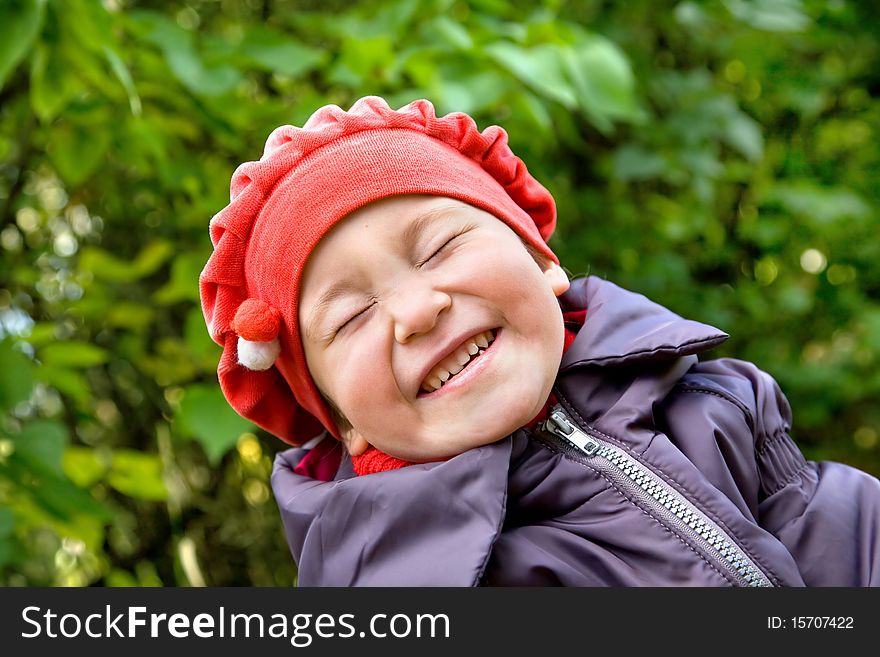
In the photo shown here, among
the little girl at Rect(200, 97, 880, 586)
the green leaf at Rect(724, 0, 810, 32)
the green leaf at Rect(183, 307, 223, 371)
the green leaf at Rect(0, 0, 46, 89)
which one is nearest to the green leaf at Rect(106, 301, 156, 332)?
the green leaf at Rect(183, 307, 223, 371)

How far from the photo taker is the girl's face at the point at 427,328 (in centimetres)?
78

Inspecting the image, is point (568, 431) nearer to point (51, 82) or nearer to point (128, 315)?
point (51, 82)

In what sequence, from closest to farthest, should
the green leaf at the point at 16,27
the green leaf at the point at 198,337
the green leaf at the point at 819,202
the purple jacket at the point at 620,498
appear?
the purple jacket at the point at 620,498 < the green leaf at the point at 16,27 < the green leaf at the point at 198,337 < the green leaf at the point at 819,202

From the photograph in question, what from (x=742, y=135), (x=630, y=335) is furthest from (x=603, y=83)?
(x=630, y=335)

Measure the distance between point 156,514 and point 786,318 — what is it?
1552 millimetres

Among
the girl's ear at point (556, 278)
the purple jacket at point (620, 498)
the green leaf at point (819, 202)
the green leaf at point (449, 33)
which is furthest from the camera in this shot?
the green leaf at point (819, 202)

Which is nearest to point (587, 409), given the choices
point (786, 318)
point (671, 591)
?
point (671, 591)

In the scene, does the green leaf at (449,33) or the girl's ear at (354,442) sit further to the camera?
the green leaf at (449,33)

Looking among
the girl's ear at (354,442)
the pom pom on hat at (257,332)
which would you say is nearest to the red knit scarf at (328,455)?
the girl's ear at (354,442)

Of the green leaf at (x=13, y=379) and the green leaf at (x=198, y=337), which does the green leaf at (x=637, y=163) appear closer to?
the green leaf at (x=198, y=337)

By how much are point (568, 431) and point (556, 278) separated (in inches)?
5.9

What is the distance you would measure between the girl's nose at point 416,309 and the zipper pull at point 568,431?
0.15 metres

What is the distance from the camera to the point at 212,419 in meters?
1.46

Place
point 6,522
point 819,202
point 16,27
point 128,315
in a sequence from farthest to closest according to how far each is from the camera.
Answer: point 819,202 → point 128,315 → point 6,522 → point 16,27
